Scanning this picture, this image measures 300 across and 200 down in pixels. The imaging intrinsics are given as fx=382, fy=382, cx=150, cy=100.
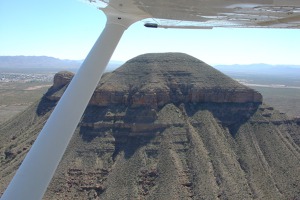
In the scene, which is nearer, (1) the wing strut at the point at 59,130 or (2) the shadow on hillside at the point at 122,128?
(1) the wing strut at the point at 59,130

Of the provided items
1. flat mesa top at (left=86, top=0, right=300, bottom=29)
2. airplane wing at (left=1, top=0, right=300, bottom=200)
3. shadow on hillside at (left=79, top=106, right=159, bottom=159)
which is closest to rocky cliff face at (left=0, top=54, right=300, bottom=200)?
shadow on hillside at (left=79, top=106, right=159, bottom=159)

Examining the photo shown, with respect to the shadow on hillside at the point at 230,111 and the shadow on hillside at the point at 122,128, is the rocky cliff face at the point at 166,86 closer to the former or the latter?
the shadow on hillside at the point at 230,111

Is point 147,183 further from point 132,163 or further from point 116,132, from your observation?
point 116,132

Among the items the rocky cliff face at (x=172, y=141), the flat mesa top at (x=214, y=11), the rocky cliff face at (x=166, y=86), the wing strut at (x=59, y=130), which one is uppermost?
the flat mesa top at (x=214, y=11)

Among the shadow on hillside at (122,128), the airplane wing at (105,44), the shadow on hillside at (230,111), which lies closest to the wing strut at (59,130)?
the airplane wing at (105,44)

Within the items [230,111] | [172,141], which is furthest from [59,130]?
[230,111]

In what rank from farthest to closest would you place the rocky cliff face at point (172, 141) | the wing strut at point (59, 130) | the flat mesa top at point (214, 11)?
the rocky cliff face at point (172, 141) → the flat mesa top at point (214, 11) → the wing strut at point (59, 130)

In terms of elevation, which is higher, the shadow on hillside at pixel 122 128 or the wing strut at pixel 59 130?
the wing strut at pixel 59 130
